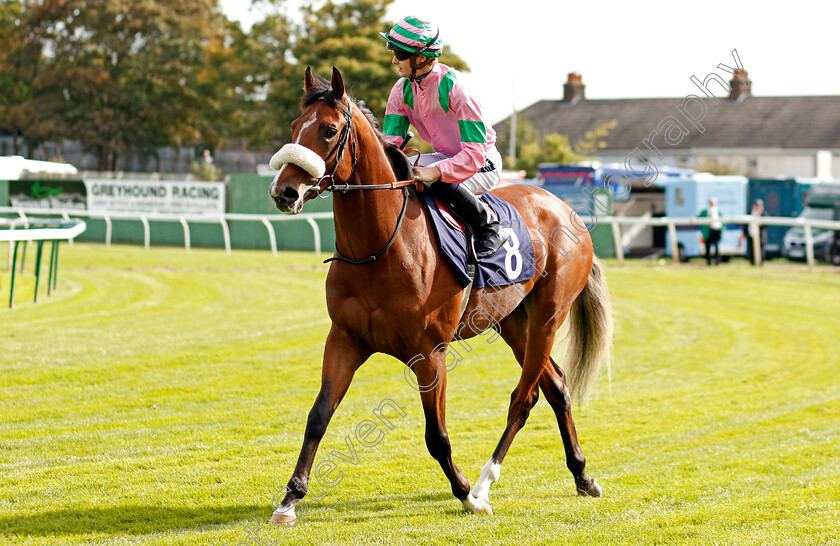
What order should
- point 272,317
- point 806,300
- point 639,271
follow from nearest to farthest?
point 272,317
point 806,300
point 639,271

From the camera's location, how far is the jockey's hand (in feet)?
13.2

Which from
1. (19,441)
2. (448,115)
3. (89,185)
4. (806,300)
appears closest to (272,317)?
(19,441)

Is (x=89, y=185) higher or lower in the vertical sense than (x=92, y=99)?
lower

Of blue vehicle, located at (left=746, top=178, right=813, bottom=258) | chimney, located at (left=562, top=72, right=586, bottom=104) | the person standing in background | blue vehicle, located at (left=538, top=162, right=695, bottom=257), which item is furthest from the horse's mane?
chimney, located at (left=562, top=72, right=586, bottom=104)

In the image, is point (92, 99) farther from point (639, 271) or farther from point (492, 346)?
point (492, 346)

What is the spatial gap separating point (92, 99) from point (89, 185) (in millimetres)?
18452

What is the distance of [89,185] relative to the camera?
23.2 m

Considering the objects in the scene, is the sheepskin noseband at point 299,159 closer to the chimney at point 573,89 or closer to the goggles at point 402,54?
the goggles at point 402,54

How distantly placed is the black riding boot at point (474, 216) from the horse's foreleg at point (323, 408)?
82 centimetres

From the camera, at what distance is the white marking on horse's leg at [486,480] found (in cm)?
420

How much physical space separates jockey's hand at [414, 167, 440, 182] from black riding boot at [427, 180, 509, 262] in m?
0.12

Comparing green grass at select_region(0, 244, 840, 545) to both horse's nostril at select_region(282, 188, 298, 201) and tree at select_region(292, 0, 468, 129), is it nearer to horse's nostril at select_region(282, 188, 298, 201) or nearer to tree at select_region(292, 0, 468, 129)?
horse's nostril at select_region(282, 188, 298, 201)

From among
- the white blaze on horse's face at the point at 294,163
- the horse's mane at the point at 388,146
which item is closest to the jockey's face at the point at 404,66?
the horse's mane at the point at 388,146

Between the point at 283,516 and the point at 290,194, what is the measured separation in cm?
141
